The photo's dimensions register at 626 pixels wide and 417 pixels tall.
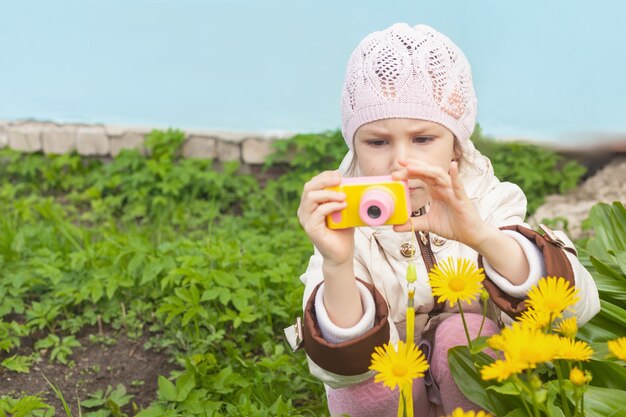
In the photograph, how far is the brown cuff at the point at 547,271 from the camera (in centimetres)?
187

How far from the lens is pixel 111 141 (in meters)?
5.16

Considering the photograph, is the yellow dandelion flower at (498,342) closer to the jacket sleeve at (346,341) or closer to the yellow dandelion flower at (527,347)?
the yellow dandelion flower at (527,347)

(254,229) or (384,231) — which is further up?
(384,231)

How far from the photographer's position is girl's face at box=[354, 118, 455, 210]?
6.40 ft

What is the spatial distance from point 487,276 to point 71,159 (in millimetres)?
3688

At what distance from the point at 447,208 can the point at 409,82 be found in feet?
1.09

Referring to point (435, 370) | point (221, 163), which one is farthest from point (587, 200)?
point (435, 370)

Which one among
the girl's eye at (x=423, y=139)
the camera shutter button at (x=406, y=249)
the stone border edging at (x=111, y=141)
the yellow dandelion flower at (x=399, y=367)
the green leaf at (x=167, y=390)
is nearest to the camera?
the yellow dandelion flower at (x=399, y=367)

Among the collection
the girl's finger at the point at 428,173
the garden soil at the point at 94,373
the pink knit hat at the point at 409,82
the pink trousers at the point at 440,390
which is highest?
the pink knit hat at the point at 409,82

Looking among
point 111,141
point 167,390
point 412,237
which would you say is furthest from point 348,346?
point 111,141

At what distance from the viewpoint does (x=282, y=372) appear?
2736 millimetres

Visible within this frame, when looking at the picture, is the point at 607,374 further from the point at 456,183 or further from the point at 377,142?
the point at 377,142

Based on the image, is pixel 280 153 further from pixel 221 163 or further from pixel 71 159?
pixel 71 159

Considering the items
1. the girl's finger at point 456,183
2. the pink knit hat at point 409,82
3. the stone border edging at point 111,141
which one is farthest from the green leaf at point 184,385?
the stone border edging at point 111,141
